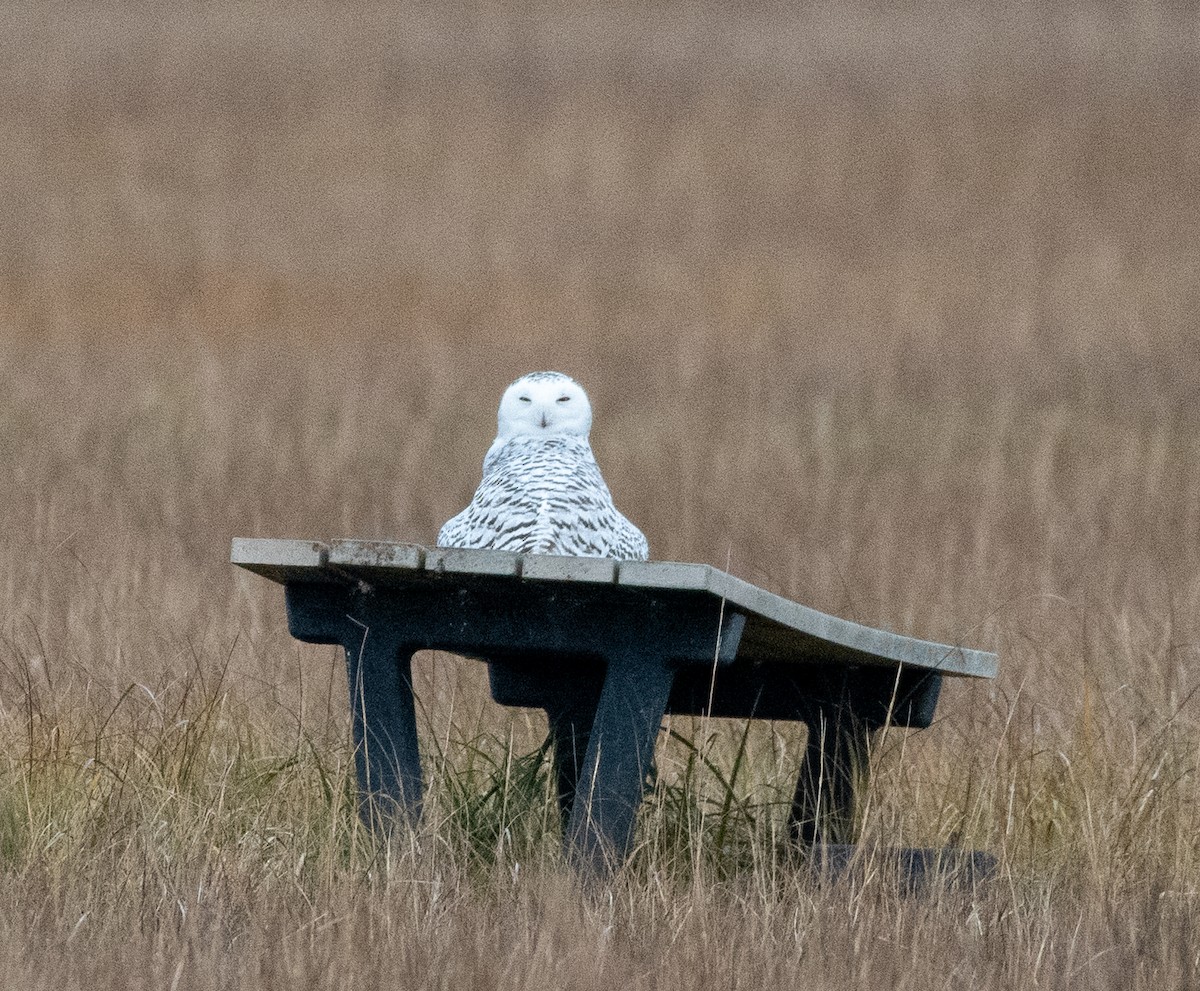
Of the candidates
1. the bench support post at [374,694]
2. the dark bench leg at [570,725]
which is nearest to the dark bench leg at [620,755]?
the bench support post at [374,694]

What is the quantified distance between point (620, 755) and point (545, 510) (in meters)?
0.54

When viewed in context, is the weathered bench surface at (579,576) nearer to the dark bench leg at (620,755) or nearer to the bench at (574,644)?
the bench at (574,644)

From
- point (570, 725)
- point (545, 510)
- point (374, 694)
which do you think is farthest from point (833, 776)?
point (374, 694)

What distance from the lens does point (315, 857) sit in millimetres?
3553

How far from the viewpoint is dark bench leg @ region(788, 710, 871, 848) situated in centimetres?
395

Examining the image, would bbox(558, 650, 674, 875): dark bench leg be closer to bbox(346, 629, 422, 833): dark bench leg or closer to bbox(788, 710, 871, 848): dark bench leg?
bbox(346, 629, 422, 833): dark bench leg

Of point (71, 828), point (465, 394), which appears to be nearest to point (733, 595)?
point (71, 828)

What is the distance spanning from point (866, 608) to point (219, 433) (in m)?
3.71

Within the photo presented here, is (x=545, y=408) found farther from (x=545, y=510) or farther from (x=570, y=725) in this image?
(x=570, y=725)

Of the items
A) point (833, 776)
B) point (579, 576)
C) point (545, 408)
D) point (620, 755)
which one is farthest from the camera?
point (545, 408)

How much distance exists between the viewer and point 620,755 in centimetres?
330

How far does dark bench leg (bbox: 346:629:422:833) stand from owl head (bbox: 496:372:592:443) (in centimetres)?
78

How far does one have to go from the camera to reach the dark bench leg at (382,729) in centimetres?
348

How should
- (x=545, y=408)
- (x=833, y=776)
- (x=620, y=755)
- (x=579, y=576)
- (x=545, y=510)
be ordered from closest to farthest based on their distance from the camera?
(x=579, y=576), (x=620, y=755), (x=545, y=510), (x=833, y=776), (x=545, y=408)
